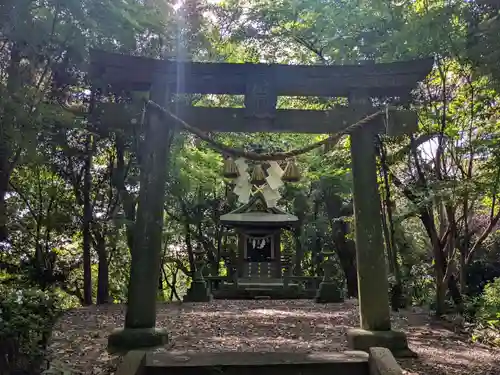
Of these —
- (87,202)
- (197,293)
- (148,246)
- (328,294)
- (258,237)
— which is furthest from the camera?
(258,237)

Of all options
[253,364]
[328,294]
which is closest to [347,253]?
[328,294]

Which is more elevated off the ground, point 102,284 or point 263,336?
point 102,284

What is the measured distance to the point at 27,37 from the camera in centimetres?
584

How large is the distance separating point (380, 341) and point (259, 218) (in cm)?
1199

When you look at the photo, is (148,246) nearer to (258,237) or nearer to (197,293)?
(197,293)

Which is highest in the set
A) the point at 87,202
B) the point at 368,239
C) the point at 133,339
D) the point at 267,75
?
the point at 267,75

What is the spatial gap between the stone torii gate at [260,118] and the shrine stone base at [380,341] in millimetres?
91

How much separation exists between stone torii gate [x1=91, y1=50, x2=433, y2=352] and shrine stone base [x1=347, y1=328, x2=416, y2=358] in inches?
3.6

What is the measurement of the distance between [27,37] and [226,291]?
11.6 meters

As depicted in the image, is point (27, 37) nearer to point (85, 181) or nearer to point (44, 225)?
point (85, 181)

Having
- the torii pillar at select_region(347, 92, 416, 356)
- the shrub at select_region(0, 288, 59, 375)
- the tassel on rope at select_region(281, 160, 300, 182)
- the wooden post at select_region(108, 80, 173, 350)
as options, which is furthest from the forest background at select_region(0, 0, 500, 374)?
the torii pillar at select_region(347, 92, 416, 356)

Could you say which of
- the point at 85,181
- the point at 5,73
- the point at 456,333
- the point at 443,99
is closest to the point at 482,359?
the point at 456,333

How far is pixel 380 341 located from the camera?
5.17 m

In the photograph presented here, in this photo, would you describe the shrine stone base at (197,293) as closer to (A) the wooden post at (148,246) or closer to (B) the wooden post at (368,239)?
(A) the wooden post at (148,246)
